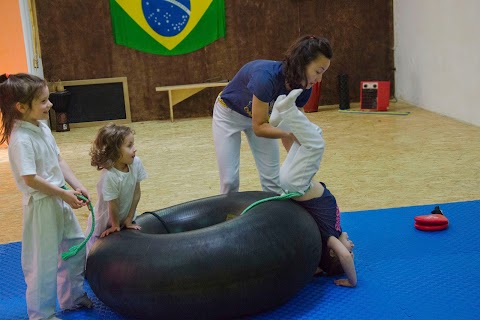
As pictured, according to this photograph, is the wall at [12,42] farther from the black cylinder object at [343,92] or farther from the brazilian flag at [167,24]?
the black cylinder object at [343,92]

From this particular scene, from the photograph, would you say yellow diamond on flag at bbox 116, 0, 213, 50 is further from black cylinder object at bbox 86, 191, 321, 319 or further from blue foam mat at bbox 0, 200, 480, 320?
black cylinder object at bbox 86, 191, 321, 319

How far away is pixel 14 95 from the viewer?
2486 millimetres

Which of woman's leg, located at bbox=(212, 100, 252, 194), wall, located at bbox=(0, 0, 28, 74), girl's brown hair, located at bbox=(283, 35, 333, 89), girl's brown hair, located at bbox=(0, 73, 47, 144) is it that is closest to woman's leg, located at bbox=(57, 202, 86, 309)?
girl's brown hair, located at bbox=(0, 73, 47, 144)

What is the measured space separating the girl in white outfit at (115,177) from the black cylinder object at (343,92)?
5.68 meters

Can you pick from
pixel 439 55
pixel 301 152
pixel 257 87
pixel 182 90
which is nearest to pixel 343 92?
pixel 439 55

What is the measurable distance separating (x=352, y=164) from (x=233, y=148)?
2.03 metres

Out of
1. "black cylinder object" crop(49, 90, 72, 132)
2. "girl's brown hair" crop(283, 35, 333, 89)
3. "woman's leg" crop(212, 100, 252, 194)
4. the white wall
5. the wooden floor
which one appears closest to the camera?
"girl's brown hair" crop(283, 35, 333, 89)

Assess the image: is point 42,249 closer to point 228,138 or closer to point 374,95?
point 228,138

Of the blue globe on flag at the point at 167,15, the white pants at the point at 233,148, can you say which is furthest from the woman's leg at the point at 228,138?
the blue globe on flag at the point at 167,15

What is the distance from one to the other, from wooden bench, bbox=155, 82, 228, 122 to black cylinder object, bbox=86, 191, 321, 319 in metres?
5.36

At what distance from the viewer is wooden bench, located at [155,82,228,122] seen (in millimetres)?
7918

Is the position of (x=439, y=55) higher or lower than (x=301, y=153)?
higher

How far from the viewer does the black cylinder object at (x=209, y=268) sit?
2416 mm

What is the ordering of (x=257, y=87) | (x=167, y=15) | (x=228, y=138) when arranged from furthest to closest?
(x=167, y=15), (x=228, y=138), (x=257, y=87)
